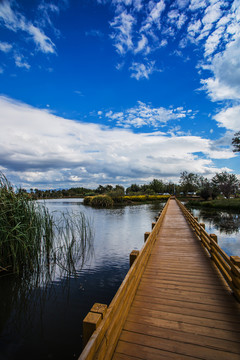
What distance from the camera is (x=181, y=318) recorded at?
2.46 m

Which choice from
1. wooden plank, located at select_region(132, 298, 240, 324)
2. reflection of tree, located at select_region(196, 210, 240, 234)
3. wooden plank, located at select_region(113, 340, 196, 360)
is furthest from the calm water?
reflection of tree, located at select_region(196, 210, 240, 234)

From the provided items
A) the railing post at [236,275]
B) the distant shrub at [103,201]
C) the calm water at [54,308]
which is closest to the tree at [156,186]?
the distant shrub at [103,201]

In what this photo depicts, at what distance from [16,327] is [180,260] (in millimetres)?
3777

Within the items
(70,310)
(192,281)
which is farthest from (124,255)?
(192,281)

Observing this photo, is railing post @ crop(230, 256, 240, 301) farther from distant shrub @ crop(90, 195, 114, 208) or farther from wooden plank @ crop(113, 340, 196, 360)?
distant shrub @ crop(90, 195, 114, 208)

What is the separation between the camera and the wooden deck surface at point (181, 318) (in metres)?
1.96

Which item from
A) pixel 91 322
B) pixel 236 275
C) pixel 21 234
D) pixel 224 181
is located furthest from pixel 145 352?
pixel 224 181

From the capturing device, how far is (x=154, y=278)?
3.70m

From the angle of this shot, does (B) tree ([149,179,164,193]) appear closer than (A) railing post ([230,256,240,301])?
No

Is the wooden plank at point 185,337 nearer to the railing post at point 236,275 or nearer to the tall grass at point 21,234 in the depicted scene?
the railing post at point 236,275

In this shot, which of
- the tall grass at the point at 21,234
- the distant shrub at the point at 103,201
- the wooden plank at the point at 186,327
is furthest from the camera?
the distant shrub at the point at 103,201

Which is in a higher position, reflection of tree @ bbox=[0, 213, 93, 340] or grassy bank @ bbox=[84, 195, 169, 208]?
grassy bank @ bbox=[84, 195, 169, 208]

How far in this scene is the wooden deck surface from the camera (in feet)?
6.41

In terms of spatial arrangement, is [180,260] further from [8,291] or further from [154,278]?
[8,291]
